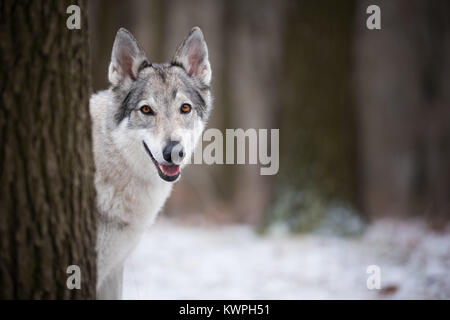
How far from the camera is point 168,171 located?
2957 mm

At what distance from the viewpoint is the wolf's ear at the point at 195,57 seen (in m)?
3.40

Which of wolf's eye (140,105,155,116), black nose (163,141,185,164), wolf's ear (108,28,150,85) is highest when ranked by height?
wolf's ear (108,28,150,85)

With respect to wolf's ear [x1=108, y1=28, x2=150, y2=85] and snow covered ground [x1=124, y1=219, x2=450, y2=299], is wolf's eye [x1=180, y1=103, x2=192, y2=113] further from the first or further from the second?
snow covered ground [x1=124, y1=219, x2=450, y2=299]

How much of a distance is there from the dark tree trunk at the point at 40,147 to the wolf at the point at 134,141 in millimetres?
754

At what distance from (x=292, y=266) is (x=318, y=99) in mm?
2626

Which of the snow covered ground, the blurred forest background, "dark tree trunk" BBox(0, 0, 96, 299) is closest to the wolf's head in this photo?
"dark tree trunk" BBox(0, 0, 96, 299)

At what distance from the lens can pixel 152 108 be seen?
317cm

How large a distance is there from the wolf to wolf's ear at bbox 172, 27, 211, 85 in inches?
0.4

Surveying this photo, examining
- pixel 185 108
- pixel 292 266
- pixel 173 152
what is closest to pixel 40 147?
pixel 173 152

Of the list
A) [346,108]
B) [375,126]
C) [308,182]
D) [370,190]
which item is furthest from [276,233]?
[375,126]

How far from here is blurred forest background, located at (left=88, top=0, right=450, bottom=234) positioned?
5.99 meters

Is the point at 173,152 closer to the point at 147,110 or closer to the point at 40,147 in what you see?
the point at 147,110

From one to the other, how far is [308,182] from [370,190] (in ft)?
19.4

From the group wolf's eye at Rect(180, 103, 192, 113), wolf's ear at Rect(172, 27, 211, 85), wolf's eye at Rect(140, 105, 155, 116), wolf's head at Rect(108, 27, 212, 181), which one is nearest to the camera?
wolf's head at Rect(108, 27, 212, 181)
